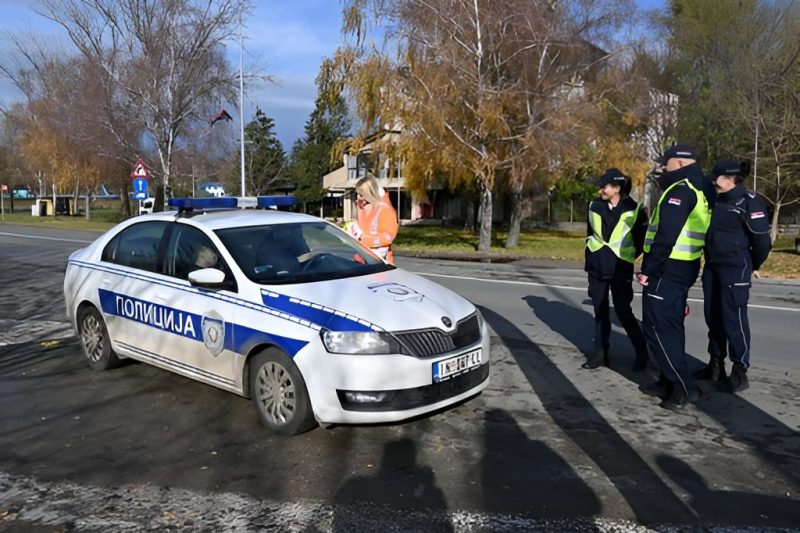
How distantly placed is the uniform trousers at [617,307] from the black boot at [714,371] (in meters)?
0.51

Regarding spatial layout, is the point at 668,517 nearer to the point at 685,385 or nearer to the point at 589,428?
the point at 589,428

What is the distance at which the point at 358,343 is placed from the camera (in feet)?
15.0

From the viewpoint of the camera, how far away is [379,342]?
4.57 m

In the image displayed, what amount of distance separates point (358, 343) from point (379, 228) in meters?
2.78

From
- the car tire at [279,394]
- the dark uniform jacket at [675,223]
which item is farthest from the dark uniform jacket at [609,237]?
the car tire at [279,394]

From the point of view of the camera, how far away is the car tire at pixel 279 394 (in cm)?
474

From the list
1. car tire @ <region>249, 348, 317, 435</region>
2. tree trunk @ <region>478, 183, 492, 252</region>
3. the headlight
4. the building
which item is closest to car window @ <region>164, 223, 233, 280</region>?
car tire @ <region>249, 348, 317, 435</region>

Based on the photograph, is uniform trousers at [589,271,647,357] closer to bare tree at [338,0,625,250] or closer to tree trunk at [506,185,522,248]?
bare tree at [338,0,625,250]

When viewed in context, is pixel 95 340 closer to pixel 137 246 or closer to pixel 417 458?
pixel 137 246

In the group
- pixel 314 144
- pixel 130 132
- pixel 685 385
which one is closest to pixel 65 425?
pixel 685 385

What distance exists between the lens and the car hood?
15.3 feet

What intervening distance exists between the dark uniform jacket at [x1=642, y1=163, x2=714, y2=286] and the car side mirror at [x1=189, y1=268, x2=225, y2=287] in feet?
10.6

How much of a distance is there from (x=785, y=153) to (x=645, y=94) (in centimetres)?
517

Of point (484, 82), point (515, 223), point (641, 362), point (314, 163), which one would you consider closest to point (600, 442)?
point (641, 362)
